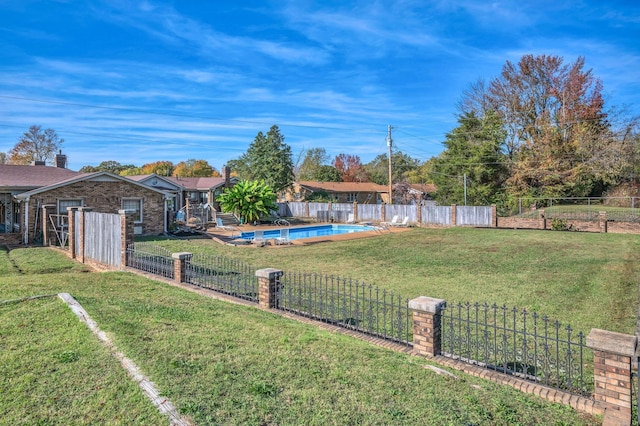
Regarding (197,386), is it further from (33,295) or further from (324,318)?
(33,295)

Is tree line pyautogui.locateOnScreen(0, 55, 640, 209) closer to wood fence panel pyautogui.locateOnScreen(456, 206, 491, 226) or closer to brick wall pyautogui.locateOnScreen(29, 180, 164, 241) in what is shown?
→ wood fence panel pyautogui.locateOnScreen(456, 206, 491, 226)

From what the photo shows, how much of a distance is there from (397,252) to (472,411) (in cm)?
1316

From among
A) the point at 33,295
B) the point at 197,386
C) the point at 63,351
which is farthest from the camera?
the point at 33,295

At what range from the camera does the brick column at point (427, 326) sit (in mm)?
5434

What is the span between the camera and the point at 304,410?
3.66 m

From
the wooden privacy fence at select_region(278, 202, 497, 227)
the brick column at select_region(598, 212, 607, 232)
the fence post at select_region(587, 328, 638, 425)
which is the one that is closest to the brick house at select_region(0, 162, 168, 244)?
the wooden privacy fence at select_region(278, 202, 497, 227)

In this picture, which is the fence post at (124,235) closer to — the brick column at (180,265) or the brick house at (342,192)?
the brick column at (180,265)

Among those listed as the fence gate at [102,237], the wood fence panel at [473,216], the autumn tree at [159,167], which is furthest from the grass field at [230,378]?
the autumn tree at [159,167]

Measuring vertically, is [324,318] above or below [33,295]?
below

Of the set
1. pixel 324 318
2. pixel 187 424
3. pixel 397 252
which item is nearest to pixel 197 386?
pixel 187 424

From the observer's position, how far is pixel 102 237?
41.5 ft

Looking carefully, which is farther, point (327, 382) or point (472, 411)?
point (327, 382)

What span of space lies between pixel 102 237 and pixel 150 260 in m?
2.81

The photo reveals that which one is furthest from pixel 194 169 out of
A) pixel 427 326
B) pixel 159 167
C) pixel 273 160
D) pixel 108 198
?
pixel 427 326
